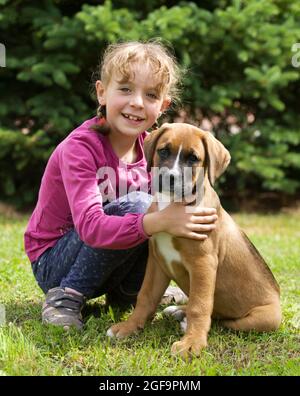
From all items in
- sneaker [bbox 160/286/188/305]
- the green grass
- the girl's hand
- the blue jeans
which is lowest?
sneaker [bbox 160/286/188/305]

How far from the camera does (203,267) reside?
3.31 metres

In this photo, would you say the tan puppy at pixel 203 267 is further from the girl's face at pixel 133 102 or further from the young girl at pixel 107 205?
the girl's face at pixel 133 102

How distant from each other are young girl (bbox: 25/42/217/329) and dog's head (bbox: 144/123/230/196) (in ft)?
0.60

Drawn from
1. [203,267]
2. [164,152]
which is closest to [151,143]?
[164,152]

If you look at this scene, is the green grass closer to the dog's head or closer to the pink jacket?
the pink jacket

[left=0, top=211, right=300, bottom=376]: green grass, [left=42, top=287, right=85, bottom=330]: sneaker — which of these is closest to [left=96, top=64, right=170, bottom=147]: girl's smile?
[left=42, top=287, right=85, bottom=330]: sneaker

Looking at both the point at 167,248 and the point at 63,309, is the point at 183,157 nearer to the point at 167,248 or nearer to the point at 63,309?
the point at 167,248

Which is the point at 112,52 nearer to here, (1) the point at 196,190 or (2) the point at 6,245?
(1) the point at 196,190

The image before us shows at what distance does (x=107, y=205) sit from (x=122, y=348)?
2.87 ft

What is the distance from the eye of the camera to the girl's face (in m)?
3.67

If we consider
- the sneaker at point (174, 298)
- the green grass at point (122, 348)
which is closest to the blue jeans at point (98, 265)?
the green grass at point (122, 348)

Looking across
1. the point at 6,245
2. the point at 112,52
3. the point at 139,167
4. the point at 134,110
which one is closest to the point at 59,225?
the point at 139,167

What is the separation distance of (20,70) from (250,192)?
4123 mm

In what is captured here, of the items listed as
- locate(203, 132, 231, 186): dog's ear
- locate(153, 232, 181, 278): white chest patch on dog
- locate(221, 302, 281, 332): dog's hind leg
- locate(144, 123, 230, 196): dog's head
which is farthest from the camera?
locate(221, 302, 281, 332): dog's hind leg
